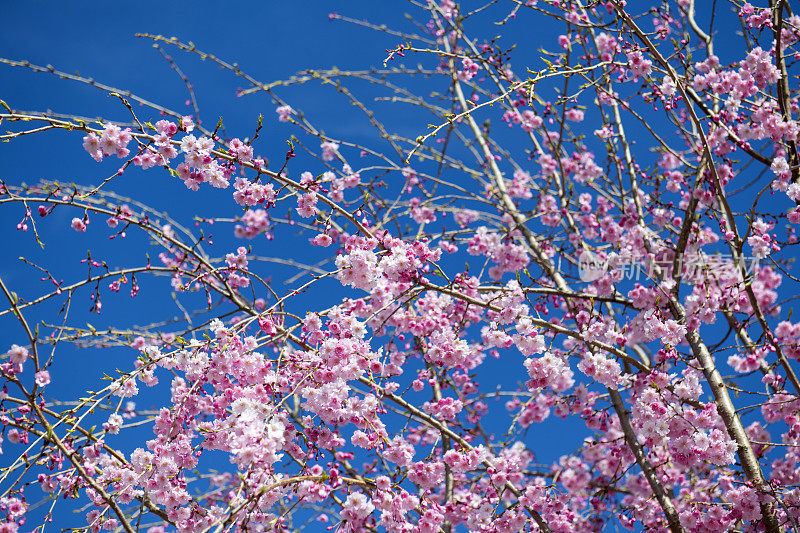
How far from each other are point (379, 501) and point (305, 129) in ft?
12.2

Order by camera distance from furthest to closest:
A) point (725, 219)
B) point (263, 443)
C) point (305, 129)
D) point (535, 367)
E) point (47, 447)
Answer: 1. point (305, 129)
2. point (725, 219)
3. point (535, 367)
4. point (47, 447)
5. point (263, 443)

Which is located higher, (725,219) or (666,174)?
(666,174)

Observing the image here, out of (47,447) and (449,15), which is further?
(449,15)

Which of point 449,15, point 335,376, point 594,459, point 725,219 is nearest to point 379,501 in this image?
point 335,376

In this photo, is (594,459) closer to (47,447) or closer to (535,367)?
(535,367)

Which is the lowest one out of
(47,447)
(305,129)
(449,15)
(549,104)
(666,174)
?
(47,447)

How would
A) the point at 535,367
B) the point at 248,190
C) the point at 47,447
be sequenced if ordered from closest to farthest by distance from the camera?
the point at 47,447 → the point at 248,190 → the point at 535,367

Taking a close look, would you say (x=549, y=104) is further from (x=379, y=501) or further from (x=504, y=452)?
(x=379, y=501)

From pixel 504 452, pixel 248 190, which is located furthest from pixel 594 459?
pixel 248 190

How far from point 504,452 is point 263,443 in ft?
7.15

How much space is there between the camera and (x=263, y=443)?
10.6 ft

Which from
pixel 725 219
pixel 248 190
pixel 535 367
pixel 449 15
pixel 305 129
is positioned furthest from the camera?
pixel 449 15

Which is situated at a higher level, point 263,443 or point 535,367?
point 535,367

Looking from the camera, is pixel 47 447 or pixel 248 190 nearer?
pixel 47 447
